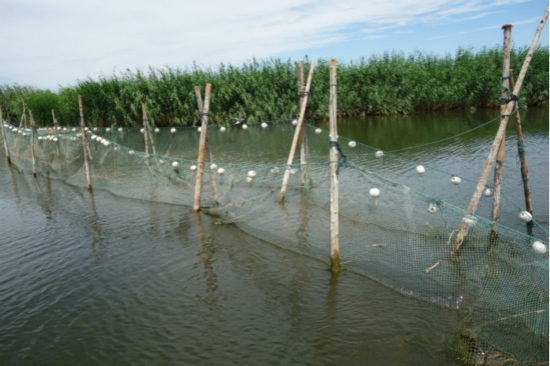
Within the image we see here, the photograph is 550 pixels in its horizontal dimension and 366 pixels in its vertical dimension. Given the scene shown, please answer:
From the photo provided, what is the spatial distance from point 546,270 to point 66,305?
22.5 feet

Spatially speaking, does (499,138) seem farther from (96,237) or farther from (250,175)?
(96,237)

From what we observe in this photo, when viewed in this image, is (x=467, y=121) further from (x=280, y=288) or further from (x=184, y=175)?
(x=280, y=288)

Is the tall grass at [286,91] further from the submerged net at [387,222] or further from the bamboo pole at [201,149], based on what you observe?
the bamboo pole at [201,149]

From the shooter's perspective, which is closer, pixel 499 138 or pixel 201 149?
pixel 499 138

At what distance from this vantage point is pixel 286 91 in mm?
28141

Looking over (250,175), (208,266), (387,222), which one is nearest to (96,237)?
(208,266)

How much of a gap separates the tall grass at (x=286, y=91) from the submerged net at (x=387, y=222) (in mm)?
10542

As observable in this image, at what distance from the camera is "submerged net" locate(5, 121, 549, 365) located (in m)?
5.26

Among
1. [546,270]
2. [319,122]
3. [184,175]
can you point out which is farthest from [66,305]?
[319,122]

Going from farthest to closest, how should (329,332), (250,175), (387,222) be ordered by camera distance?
(250,175), (387,222), (329,332)

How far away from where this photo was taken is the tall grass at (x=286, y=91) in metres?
26.5

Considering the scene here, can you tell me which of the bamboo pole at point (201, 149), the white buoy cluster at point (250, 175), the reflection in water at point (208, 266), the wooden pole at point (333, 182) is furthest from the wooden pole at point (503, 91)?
the bamboo pole at point (201, 149)

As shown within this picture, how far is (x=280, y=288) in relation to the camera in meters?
6.89

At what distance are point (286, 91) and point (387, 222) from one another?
21.7 m
